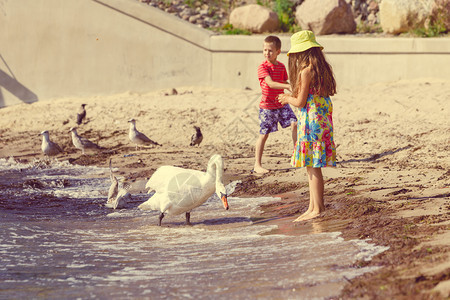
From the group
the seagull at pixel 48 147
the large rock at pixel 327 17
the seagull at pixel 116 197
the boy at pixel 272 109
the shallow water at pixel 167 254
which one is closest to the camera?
the shallow water at pixel 167 254

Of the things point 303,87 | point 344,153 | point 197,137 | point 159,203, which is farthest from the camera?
point 197,137

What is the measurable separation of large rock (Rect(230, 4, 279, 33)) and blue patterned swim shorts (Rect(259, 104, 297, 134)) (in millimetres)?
7440

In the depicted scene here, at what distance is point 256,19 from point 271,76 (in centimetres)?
777

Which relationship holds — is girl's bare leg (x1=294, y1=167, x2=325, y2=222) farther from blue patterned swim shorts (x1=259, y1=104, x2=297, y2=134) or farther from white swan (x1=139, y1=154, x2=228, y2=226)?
blue patterned swim shorts (x1=259, y1=104, x2=297, y2=134)

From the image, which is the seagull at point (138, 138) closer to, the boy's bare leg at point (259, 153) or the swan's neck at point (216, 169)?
the boy's bare leg at point (259, 153)

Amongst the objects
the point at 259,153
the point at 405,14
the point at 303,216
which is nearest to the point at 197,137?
the point at 259,153

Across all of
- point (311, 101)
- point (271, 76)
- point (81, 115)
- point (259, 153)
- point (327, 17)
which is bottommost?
point (259, 153)

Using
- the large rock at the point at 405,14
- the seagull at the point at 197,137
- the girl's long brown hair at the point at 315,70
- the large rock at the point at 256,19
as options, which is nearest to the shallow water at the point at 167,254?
the girl's long brown hair at the point at 315,70

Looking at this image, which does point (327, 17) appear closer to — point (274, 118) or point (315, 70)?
point (274, 118)

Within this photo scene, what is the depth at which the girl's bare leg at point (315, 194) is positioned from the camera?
7.58 m

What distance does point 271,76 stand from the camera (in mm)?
10539

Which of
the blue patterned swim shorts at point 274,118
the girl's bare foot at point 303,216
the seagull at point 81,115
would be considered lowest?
the girl's bare foot at point 303,216

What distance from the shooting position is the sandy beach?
5830mm

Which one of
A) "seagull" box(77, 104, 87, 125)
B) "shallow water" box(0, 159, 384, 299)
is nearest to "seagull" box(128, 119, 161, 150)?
"seagull" box(77, 104, 87, 125)
